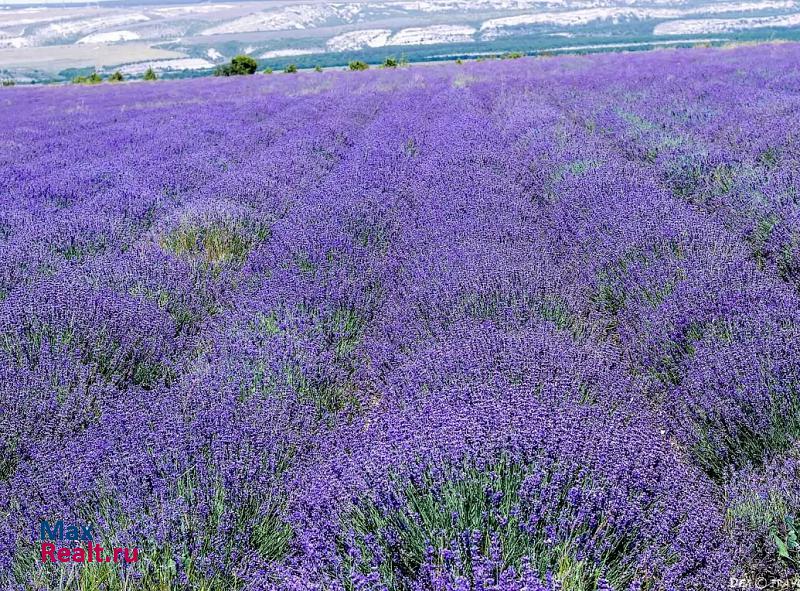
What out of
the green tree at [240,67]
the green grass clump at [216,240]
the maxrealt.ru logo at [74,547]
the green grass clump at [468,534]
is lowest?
the green grass clump at [468,534]

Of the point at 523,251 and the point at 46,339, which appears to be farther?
the point at 523,251

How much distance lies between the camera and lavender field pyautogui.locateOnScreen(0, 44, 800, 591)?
5.46 feet

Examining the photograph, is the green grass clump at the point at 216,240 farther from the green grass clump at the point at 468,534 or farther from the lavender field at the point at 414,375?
the green grass clump at the point at 468,534

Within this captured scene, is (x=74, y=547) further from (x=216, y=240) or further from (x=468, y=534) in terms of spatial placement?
(x=216, y=240)

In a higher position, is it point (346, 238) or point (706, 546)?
point (346, 238)

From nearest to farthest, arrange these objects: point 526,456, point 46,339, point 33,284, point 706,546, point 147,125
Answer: point 706,546
point 526,456
point 46,339
point 33,284
point 147,125

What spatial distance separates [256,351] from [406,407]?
2.59 ft

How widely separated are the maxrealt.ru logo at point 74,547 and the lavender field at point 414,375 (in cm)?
2

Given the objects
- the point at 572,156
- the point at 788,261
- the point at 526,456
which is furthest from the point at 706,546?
the point at 572,156

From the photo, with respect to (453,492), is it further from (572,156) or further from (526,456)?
(572,156)

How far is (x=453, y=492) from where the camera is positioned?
66.6 inches

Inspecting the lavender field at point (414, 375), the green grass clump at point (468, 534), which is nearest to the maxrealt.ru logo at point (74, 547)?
the lavender field at point (414, 375)

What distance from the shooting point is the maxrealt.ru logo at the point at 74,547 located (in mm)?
1631

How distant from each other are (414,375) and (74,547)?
1.19 meters
